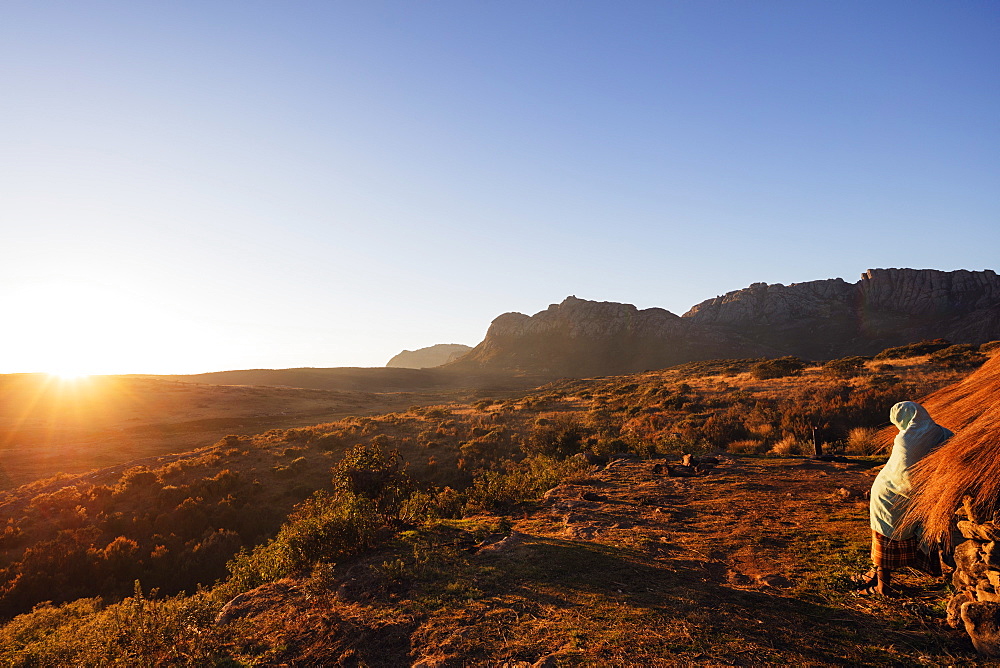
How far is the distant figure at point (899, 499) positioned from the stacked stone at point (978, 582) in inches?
14.1

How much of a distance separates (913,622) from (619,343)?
107 meters

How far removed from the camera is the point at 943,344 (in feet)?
103

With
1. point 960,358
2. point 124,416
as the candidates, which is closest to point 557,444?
point 960,358

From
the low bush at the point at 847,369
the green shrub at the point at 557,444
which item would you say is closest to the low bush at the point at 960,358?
the low bush at the point at 847,369

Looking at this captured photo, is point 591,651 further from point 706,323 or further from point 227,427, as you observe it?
point 706,323

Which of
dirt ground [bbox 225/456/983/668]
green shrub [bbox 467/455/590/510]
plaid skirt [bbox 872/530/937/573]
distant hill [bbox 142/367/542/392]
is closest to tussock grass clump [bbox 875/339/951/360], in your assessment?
dirt ground [bbox 225/456/983/668]

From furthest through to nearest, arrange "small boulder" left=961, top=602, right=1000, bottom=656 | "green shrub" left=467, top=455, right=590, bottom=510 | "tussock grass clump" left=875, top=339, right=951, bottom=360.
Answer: "tussock grass clump" left=875, top=339, right=951, bottom=360 < "green shrub" left=467, top=455, right=590, bottom=510 < "small boulder" left=961, top=602, right=1000, bottom=656

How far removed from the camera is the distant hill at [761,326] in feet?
254

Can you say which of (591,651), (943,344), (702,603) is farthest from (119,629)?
(943,344)

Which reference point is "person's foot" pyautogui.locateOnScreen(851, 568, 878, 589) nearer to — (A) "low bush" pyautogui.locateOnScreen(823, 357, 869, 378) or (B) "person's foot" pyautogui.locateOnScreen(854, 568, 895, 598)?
(B) "person's foot" pyautogui.locateOnScreen(854, 568, 895, 598)

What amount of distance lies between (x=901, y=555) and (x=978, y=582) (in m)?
0.78

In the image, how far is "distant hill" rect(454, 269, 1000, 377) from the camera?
77438 mm

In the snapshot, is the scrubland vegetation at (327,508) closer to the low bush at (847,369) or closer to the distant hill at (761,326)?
the low bush at (847,369)

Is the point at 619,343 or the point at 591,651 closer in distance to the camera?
the point at 591,651
